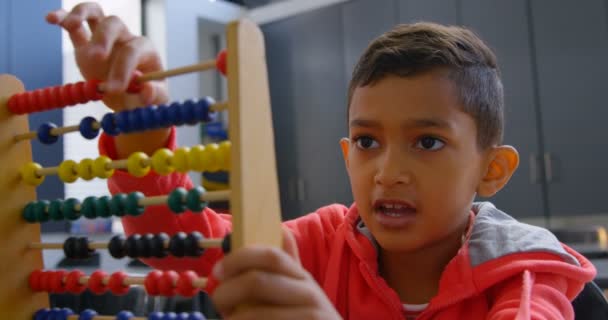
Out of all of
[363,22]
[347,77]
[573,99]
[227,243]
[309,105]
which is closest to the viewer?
[227,243]

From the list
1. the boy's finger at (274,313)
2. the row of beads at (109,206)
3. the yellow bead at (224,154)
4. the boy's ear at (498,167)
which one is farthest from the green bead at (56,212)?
the boy's ear at (498,167)

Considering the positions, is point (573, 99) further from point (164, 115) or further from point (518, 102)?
point (164, 115)

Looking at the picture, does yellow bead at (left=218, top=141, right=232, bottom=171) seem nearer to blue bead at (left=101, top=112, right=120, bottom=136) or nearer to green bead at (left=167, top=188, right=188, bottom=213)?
green bead at (left=167, top=188, right=188, bottom=213)

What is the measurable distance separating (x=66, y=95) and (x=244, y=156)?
0.40 m

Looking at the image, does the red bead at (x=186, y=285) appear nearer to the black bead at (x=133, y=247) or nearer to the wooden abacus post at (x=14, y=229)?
the black bead at (x=133, y=247)

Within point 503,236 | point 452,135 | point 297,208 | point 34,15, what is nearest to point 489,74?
point 452,135

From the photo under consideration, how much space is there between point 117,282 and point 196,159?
26 centimetres

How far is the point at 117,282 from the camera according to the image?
2.72ft

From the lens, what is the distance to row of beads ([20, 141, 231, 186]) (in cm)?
67

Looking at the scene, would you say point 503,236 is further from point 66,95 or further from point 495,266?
point 66,95

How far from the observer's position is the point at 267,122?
0.61 metres

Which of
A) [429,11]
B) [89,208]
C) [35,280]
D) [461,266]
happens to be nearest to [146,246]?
[89,208]

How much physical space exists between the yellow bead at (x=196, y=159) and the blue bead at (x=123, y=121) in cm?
12

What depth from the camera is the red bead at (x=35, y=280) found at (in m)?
0.87
